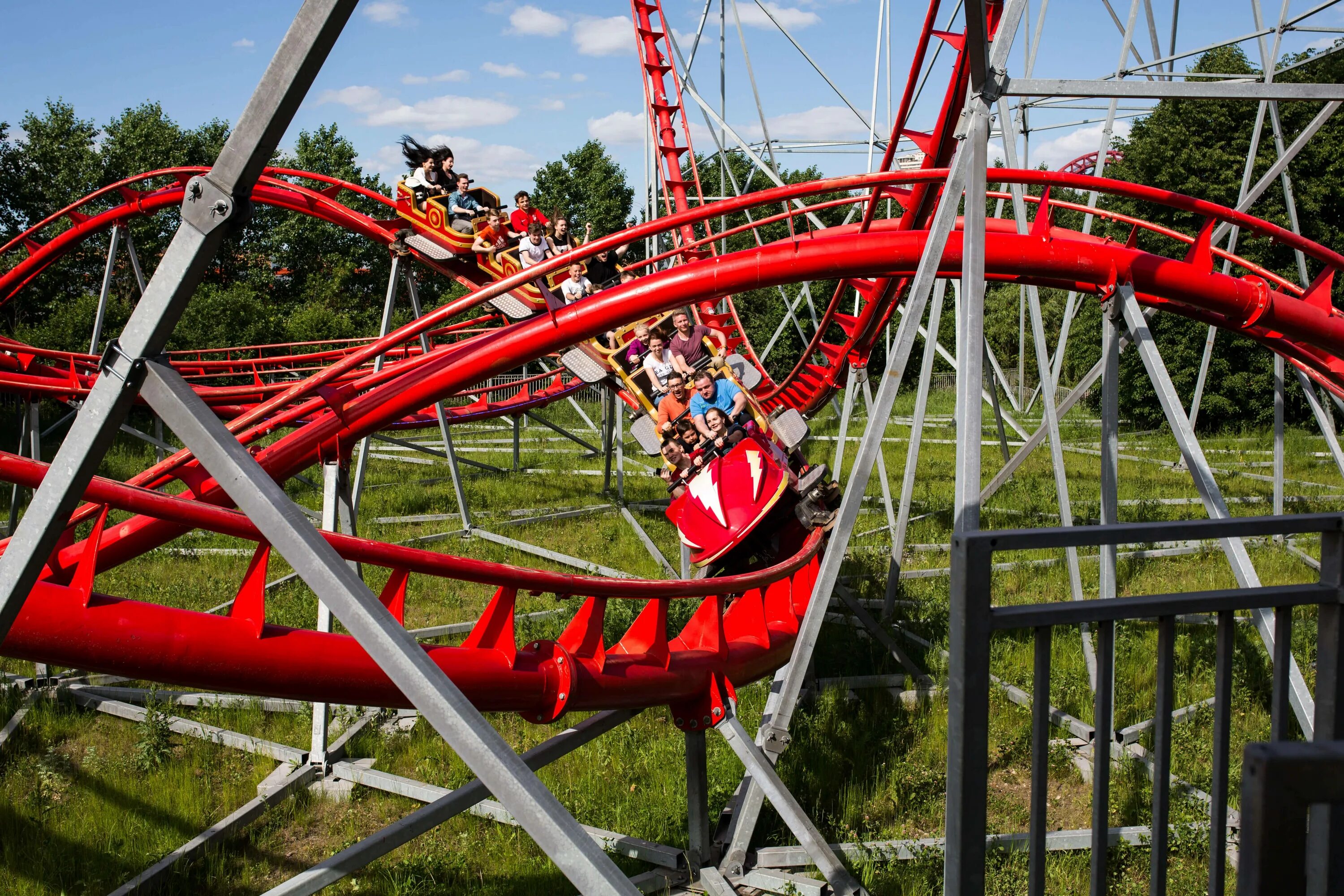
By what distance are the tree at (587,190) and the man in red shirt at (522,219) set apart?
77.9ft

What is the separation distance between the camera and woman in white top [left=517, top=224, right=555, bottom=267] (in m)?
8.15

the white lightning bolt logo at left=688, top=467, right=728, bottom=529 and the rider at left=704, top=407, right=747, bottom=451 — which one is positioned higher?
the rider at left=704, top=407, right=747, bottom=451

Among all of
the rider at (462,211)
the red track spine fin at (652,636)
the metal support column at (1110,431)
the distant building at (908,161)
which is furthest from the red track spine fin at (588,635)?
the distant building at (908,161)

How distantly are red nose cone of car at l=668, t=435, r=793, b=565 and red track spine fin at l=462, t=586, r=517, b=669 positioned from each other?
1.98 metres

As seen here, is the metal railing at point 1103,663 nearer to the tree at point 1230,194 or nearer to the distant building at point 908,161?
the distant building at point 908,161

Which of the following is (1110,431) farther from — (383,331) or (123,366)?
(383,331)

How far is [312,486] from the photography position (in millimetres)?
10461

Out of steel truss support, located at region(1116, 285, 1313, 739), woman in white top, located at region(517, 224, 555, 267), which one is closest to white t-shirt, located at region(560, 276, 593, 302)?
woman in white top, located at region(517, 224, 555, 267)

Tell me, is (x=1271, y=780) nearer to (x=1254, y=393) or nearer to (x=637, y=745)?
(x=637, y=745)

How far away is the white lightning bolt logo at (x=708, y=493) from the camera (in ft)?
16.1

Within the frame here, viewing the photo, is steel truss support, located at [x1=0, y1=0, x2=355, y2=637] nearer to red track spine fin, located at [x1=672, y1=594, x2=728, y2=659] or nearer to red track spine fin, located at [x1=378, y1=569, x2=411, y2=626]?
red track spine fin, located at [x1=378, y1=569, x2=411, y2=626]

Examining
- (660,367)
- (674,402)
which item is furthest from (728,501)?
(660,367)

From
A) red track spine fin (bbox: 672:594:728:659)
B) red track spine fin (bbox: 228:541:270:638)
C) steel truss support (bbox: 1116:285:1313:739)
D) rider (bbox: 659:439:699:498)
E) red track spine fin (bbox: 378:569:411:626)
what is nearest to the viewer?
red track spine fin (bbox: 228:541:270:638)

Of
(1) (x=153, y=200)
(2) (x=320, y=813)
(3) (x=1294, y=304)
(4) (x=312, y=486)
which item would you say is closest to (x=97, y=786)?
(2) (x=320, y=813)
